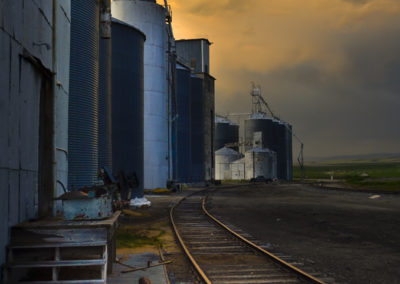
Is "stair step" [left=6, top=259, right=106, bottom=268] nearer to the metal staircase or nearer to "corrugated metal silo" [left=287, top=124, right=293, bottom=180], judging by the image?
the metal staircase

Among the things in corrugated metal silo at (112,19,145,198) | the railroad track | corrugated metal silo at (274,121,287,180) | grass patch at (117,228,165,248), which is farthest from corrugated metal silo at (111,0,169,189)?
corrugated metal silo at (274,121,287,180)

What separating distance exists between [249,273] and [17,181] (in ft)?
15.8

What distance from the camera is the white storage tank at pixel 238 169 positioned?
83188 mm

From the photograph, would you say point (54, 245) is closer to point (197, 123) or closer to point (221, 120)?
point (197, 123)

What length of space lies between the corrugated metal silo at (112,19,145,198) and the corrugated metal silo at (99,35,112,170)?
5.44 metres

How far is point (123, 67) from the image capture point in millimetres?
26203

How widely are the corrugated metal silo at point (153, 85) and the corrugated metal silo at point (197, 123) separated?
1989 cm

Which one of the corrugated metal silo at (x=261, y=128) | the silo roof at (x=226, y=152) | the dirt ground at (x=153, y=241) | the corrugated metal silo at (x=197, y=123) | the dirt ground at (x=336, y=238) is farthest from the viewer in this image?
the corrugated metal silo at (x=261, y=128)

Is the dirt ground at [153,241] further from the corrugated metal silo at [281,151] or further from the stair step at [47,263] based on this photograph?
the corrugated metal silo at [281,151]

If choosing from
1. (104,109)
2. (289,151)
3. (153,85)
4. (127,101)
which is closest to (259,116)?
(289,151)

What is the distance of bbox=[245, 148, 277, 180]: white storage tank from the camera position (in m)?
79.8

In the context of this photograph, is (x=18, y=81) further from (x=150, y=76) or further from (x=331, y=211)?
(x=150, y=76)

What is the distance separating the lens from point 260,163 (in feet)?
262

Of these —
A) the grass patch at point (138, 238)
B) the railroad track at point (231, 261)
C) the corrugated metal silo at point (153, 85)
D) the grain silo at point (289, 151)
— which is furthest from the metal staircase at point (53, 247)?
the grain silo at point (289, 151)
